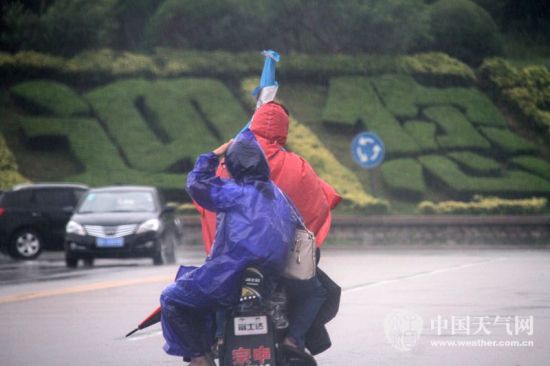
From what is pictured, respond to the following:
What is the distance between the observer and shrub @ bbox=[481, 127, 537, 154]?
4053 cm

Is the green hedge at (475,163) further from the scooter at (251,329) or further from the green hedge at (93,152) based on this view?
the scooter at (251,329)

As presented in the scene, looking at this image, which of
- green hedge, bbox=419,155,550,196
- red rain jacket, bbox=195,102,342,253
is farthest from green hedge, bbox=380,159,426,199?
red rain jacket, bbox=195,102,342,253

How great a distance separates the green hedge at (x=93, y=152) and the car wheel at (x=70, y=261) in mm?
12182

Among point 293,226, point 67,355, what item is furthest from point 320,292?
point 67,355

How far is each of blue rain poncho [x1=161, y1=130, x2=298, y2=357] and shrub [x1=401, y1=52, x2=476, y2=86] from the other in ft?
118

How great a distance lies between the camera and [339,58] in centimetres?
4284

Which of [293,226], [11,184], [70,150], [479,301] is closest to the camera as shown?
[293,226]

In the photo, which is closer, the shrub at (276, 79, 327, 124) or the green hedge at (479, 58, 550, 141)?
the shrub at (276, 79, 327, 124)

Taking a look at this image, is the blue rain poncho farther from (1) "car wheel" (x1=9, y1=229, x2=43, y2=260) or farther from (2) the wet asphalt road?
(1) "car wheel" (x1=9, y1=229, x2=43, y2=260)

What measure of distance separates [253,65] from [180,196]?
21.7 ft

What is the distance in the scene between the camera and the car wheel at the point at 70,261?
2428 cm

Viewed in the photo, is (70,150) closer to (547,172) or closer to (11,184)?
(11,184)

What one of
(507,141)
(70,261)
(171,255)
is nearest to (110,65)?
(507,141)

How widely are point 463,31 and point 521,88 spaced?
301 centimetres
